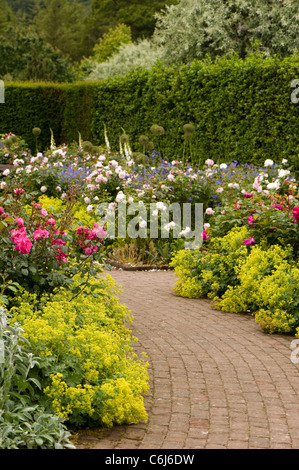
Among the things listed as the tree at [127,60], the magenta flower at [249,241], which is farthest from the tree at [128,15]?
the magenta flower at [249,241]

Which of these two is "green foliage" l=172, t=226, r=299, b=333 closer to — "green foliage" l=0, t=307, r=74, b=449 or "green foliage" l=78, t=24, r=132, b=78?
"green foliage" l=0, t=307, r=74, b=449

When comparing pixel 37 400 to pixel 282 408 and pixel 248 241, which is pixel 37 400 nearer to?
pixel 282 408

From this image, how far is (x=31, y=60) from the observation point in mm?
32531

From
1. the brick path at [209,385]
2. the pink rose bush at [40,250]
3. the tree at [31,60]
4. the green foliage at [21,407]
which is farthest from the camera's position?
the tree at [31,60]

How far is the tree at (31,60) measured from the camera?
32.3m

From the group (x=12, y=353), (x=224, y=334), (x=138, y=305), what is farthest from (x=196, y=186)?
(x=12, y=353)

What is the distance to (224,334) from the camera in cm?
564

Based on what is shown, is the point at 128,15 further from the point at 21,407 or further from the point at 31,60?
the point at 21,407

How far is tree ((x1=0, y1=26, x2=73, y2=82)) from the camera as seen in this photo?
3231 cm

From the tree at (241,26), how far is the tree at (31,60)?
12950 mm

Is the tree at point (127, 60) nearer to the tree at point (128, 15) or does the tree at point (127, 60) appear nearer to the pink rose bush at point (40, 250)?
the tree at point (128, 15)

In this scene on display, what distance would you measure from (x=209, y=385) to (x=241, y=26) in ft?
57.0

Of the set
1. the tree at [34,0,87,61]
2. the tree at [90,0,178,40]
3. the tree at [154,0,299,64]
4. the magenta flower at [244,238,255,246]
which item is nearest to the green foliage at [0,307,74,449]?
the magenta flower at [244,238,255,246]

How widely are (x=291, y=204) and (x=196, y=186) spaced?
8.79 feet
